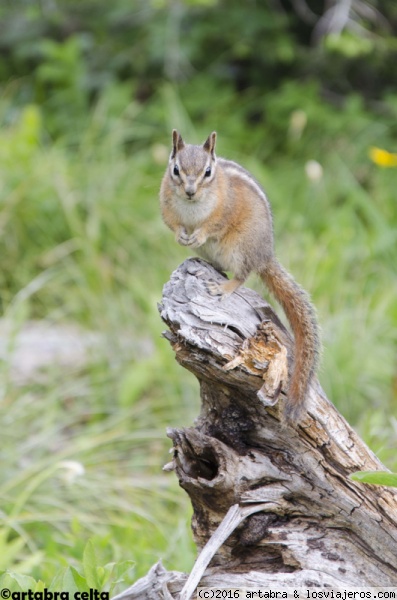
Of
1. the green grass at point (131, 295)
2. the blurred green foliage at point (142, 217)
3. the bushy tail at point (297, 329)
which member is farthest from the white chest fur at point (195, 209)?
the green grass at point (131, 295)

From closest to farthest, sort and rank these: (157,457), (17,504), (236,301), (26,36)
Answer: (236,301), (17,504), (157,457), (26,36)

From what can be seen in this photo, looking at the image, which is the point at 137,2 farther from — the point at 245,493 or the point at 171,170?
the point at 245,493

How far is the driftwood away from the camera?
234 cm

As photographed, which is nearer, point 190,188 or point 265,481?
point 265,481

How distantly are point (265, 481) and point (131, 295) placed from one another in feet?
10.1

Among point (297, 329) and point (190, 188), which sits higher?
point (190, 188)

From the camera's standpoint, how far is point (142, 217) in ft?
19.9

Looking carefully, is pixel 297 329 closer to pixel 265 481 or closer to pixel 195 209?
pixel 265 481

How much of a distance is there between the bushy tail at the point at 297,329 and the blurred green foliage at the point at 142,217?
0.81 ft

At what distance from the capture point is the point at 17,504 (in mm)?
3482

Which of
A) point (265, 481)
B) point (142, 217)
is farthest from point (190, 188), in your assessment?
point (142, 217)

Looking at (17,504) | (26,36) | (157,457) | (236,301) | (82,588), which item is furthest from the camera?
(26,36)

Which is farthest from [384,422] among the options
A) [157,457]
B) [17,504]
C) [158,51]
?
[158,51]

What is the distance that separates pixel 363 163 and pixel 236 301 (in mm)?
4819
